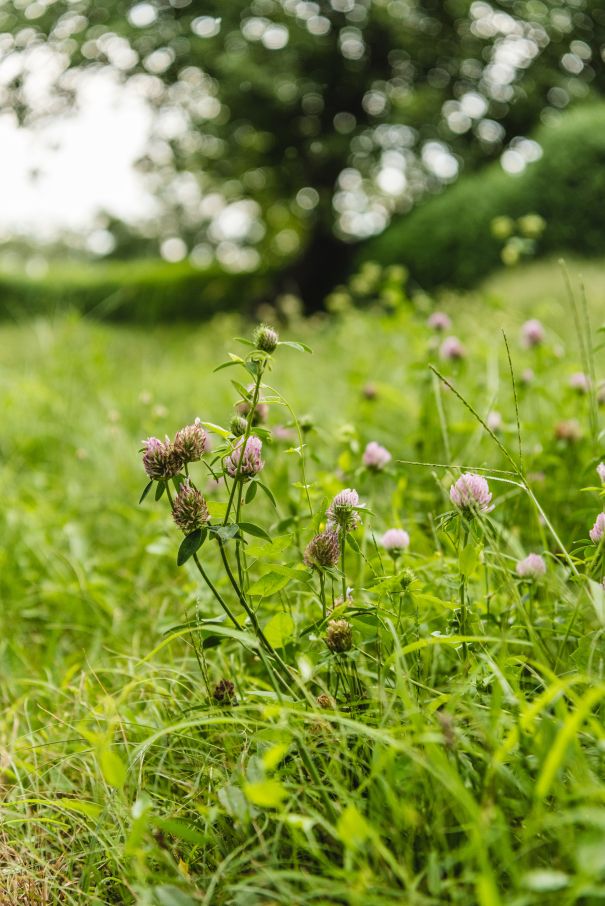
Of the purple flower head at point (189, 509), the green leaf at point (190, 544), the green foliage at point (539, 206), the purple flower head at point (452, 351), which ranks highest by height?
the purple flower head at point (189, 509)

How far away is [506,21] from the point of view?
9.09m

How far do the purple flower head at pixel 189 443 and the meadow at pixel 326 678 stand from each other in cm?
5

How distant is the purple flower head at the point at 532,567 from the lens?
4.06 ft

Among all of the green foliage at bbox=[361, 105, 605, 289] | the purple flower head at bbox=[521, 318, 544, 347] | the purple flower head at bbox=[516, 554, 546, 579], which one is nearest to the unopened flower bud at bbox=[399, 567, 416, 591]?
the purple flower head at bbox=[516, 554, 546, 579]

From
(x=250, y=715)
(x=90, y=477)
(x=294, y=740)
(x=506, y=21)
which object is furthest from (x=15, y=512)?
(x=506, y=21)

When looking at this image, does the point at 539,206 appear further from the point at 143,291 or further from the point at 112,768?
the point at 143,291

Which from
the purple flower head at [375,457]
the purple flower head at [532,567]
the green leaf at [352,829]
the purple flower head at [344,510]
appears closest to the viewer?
the green leaf at [352,829]

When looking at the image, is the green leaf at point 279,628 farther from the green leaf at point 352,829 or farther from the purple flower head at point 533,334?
the purple flower head at point 533,334

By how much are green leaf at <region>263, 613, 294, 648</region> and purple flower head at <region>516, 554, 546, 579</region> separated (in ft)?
1.37

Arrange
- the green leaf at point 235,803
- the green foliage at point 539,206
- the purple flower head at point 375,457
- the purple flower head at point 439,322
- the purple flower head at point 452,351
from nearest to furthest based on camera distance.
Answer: the green leaf at point 235,803 → the purple flower head at point 375,457 → the purple flower head at point 452,351 → the purple flower head at point 439,322 → the green foliage at point 539,206

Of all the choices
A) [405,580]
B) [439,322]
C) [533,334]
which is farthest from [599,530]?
[439,322]

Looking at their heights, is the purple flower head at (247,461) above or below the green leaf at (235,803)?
above

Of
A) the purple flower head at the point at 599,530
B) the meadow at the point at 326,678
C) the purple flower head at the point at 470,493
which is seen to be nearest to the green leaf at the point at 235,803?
the meadow at the point at 326,678

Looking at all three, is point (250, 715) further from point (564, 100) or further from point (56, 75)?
point (564, 100)
